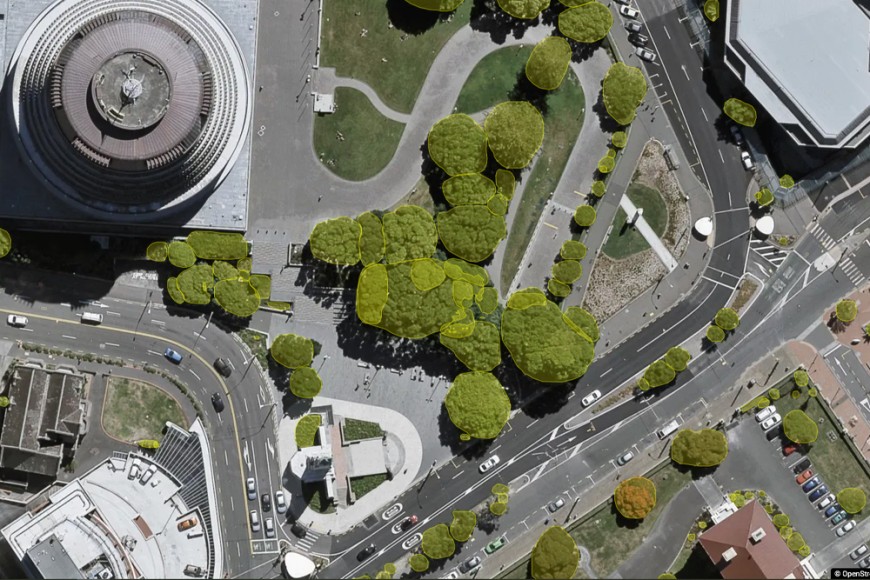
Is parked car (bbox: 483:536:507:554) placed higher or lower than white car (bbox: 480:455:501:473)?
lower

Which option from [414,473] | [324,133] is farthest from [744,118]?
[414,473]

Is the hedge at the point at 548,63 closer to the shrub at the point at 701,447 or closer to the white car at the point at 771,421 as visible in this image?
the shrub at the point at 701,447

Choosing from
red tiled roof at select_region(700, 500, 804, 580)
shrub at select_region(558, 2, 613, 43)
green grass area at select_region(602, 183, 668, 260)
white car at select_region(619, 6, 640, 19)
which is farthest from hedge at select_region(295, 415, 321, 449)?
white car at select_region(619, 6, 640, 19)

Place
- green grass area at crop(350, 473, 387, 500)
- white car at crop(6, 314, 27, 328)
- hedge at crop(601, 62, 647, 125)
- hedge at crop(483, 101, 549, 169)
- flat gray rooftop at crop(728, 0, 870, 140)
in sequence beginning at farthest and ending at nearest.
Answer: green grass area at crop(350, 473, 387, 500) < flat gray rooftop at crop(728, 0, 870, 140) < hedge at crop(601, 62, 647, 125) < white car at crop(6, 314, 27, 328) < hedge at crop(483, 101, 549, 169)

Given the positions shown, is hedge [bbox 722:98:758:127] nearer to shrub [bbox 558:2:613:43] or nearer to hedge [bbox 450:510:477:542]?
shrub [bbox 558:2:613:43]

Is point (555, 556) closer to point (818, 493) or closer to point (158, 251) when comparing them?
point (818, 493)

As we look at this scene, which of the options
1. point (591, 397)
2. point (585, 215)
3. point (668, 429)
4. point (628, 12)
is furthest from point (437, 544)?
point (628, 12)

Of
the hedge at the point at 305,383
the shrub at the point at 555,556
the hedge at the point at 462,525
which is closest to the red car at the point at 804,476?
the shrub at the point at 555,556
